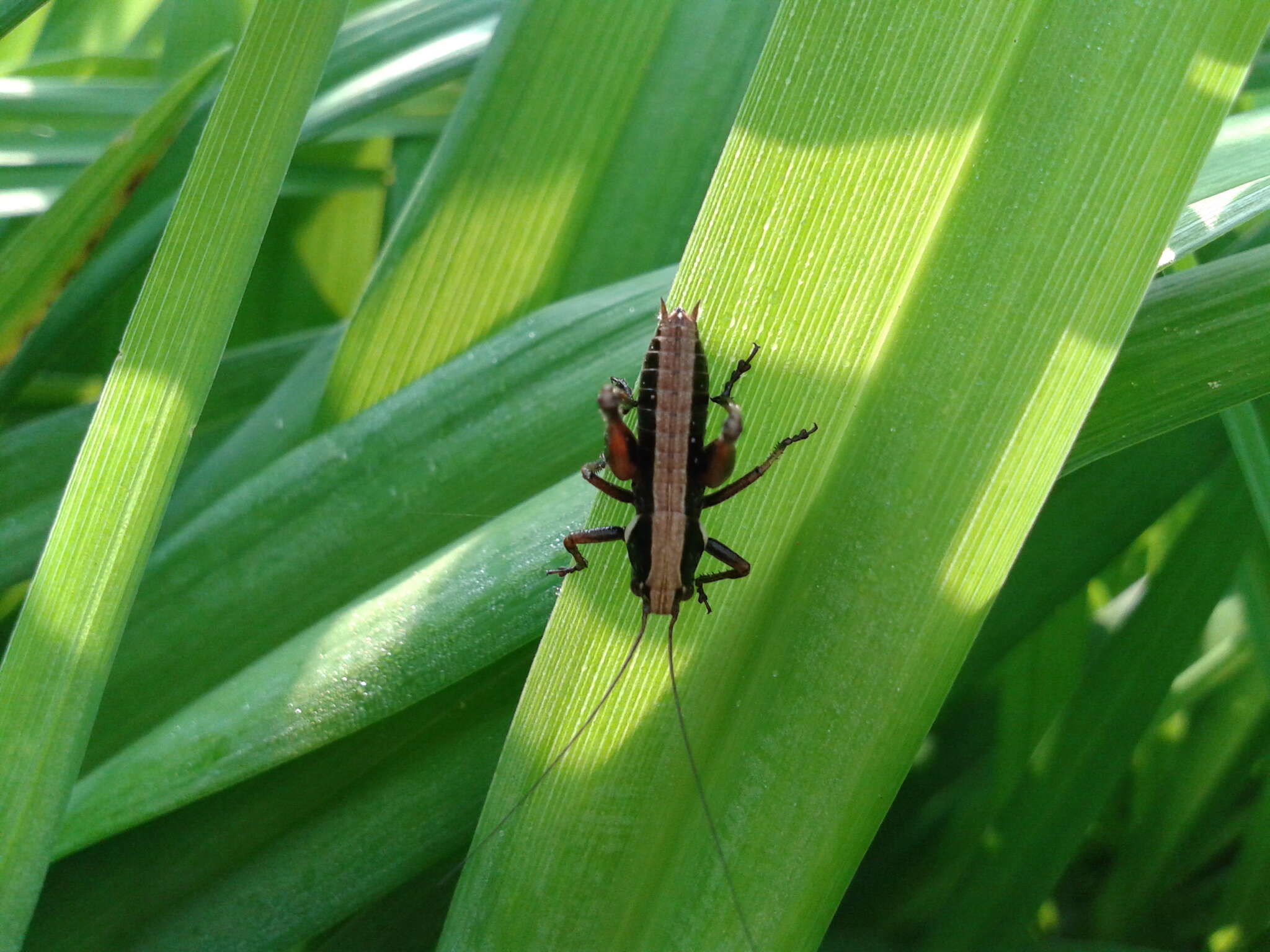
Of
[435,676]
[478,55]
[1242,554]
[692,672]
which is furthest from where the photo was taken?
[478,55]

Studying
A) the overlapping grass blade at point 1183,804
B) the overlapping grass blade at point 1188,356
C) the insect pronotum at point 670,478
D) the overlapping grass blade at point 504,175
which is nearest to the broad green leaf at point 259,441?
the overlapping grass blade at point 504,175

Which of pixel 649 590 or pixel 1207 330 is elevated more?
pixel 1207 330

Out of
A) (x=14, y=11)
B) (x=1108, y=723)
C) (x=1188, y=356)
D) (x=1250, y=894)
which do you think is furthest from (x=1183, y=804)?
(x=14, y=11)

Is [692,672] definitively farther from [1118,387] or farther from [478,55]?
[478,55]

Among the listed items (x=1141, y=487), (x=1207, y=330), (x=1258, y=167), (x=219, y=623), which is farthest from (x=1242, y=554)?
(x=219, y=623)

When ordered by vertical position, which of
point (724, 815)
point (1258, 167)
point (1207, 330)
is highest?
point (1258, 167)

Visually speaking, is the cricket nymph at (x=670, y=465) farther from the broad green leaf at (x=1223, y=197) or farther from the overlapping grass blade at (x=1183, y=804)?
the overlapping grass blade at (x=1183, y=804)

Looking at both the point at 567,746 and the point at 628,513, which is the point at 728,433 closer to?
the point at 628,513

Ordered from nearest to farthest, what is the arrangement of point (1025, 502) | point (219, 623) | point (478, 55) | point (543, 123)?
point (1025, 502) → point (219, 623) → point (543, 123) → point (478, 55)
